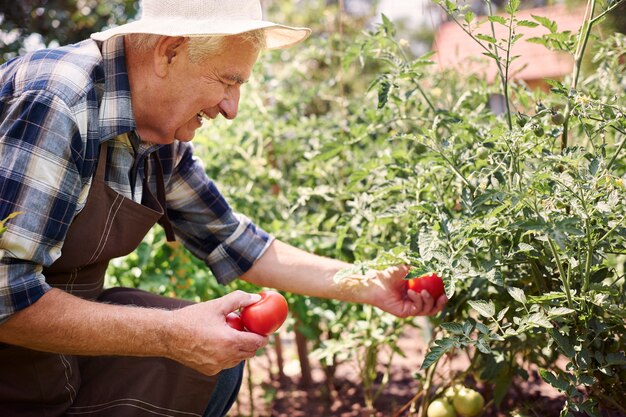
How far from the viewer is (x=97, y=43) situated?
190cm

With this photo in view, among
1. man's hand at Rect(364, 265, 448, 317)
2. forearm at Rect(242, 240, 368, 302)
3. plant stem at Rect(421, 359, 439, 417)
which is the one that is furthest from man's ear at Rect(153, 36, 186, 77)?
plant stem at Rect(421, 359, 439, 417)

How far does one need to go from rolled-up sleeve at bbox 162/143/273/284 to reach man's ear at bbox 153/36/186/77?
0.43 m

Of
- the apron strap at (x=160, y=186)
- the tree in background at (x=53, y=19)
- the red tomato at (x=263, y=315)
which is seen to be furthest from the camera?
the tree in background at (x=53, y=19)

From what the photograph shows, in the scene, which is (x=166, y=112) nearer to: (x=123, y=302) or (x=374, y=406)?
(x=123, y=302)

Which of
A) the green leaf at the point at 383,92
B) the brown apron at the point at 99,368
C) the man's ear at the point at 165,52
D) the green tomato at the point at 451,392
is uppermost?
the man's ear at the point at 165,52

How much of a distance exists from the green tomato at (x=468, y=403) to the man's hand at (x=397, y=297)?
0.29 metres

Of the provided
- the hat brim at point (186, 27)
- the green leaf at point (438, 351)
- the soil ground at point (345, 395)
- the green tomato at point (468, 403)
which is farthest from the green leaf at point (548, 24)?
the soil ground at point (345, 395)

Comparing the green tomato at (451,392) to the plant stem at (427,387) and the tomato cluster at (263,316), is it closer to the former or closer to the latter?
the plant stem at (427,387)

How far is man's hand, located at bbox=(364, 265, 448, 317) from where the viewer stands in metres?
2.08

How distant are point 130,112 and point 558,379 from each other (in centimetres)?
117

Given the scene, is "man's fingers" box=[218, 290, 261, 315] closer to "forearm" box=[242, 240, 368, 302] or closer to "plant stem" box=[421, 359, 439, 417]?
"forearm" box=[242, 240, 368, 302]

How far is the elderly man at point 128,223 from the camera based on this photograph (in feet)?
5.22

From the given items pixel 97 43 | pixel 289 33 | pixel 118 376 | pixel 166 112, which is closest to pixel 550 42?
pixel 289 33

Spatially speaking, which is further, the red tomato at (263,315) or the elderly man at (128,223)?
the red tomato at (263,315)
